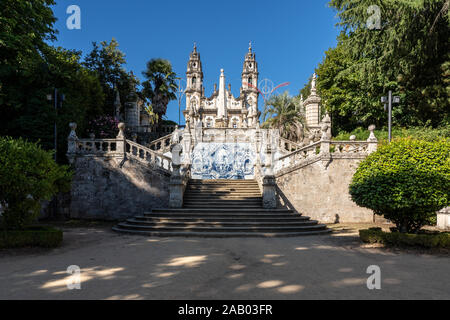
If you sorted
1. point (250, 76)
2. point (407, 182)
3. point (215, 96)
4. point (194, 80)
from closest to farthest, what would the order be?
point (407, 182) < point (215, 96) < point (194, 80) < point (250, 76)

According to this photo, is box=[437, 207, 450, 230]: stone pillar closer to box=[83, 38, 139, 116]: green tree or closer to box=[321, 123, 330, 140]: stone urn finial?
box=[321, 123, 330, 140]: stone urn finial

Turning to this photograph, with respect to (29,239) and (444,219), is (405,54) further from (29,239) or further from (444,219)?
(29,239)

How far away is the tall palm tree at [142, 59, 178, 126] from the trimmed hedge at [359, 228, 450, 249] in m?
35.3

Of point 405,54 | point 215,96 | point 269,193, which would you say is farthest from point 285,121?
point 215,96

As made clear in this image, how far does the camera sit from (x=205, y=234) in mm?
11219

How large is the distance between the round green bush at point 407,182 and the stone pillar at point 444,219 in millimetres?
5856

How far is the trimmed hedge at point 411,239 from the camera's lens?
29.0 ft

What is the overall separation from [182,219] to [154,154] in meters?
5.82

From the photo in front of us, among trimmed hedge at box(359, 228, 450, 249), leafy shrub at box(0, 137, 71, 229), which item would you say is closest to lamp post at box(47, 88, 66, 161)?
leafy shrub at box(0, 137, 71, 229)

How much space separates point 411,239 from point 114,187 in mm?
15241

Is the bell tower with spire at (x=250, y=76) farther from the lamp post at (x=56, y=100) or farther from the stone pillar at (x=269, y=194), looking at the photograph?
the stone pillar at (x=269, y=194)

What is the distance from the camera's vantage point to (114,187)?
16.7 metres
